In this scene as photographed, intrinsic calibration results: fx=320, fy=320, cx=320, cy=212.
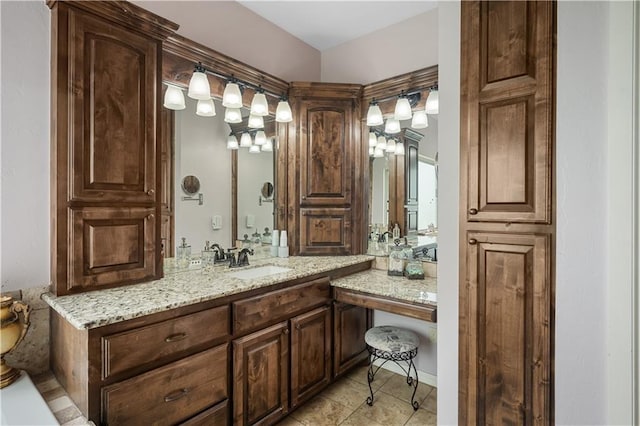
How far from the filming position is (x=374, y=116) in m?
2.63

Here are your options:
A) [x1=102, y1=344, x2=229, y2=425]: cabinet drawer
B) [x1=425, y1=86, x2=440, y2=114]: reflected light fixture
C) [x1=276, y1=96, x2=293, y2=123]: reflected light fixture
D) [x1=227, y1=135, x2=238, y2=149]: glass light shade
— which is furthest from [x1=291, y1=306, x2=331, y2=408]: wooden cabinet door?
[x1=425, y1=86, x2=440, y2=114]: reflected light fixture

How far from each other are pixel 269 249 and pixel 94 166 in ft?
4.79

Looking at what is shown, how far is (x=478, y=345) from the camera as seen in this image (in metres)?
1.54

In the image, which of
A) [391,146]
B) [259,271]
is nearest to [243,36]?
[391,146]

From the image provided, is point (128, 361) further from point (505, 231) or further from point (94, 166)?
point (505, 231)

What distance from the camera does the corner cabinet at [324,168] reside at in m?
2.73

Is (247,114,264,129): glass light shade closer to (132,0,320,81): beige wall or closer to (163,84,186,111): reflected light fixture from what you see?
(132,0,320,81): beige wall

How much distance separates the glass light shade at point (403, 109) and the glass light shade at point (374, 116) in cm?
17

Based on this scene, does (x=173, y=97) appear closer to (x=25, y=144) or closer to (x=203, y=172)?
(x=203, y=172)

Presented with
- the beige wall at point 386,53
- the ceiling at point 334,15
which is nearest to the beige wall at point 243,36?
the ceiling at point 334,15

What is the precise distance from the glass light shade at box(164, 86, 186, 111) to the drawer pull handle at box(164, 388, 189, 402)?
165cm

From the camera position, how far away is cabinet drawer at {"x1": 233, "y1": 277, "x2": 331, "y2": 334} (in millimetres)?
1732

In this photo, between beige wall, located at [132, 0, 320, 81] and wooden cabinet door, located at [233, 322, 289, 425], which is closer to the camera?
wooden cabinet door, located at [233, 322, 289, 425]

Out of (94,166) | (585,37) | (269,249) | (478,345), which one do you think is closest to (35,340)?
(94,166)
